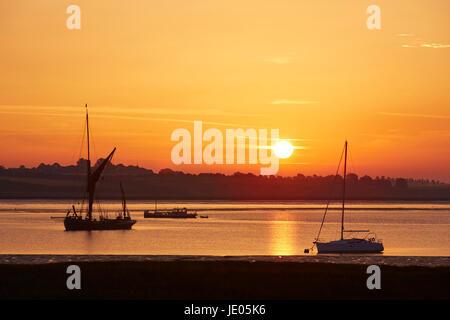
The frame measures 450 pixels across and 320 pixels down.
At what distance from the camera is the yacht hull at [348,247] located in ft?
313

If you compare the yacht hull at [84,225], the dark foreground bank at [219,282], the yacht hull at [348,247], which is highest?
the dark foreground bank at [219,282]

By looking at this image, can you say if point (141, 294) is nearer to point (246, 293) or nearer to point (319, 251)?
point (246, 293)

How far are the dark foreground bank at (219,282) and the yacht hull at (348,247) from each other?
1956 inches

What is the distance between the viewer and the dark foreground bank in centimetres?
3438

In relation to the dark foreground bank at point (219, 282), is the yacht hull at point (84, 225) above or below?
below

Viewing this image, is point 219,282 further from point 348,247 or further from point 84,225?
point 84,225

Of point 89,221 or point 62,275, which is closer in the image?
point 62,275

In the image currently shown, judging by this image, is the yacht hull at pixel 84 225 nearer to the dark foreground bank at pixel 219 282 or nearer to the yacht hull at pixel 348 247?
the yacht hull at pixel 348 247

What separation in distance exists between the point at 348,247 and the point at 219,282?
62.0 meters

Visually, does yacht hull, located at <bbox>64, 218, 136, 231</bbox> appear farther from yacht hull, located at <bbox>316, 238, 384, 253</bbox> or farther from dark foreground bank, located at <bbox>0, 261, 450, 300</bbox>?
dark foreground bank, located at <bbox>0, 261, 450, 300</bbox>

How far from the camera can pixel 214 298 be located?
33.4 metres

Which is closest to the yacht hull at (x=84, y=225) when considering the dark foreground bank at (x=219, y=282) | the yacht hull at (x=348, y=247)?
the yacht hull at (x=348, y=247)

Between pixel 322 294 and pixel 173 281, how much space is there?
25.8 feet
